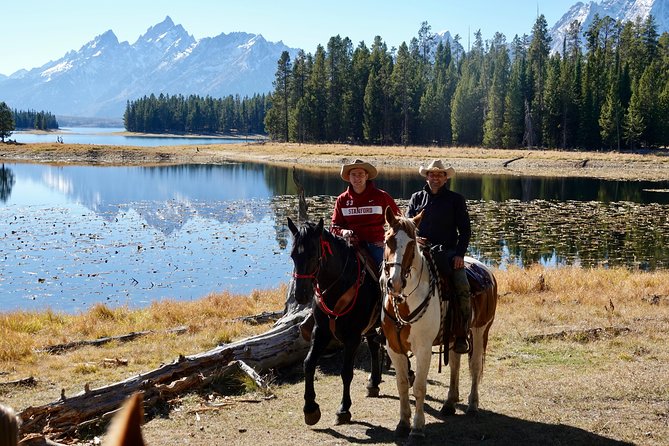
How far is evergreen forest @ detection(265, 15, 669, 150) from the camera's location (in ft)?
281

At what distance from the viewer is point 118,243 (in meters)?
29.4

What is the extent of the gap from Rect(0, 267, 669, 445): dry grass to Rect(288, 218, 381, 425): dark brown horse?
71cm

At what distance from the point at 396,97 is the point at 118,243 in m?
80.3

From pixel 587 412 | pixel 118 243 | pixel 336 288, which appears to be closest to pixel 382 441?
pixel 336 288

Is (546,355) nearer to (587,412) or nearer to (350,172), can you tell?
(587,412)

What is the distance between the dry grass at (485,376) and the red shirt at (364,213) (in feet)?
8.54

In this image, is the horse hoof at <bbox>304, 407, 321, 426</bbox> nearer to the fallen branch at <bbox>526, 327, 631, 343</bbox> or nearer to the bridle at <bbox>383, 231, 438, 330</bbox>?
the bridle at <bbox>383, 231, 438, 330</bbox>

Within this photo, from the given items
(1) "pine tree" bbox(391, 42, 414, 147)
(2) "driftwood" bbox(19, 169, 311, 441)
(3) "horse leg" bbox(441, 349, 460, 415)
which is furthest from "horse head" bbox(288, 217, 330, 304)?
(1) "pine tree" bbox(391, 42, 414, 147)

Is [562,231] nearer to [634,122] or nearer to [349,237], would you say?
[349,237]

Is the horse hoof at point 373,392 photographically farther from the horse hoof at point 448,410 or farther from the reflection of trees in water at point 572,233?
the reflection of trees in water at point 572,233

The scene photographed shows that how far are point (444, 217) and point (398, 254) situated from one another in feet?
6.01

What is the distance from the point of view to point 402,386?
8.13 m

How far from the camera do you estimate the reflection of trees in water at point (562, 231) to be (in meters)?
26.9

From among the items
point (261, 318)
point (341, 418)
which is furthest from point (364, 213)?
point (261, 318)
